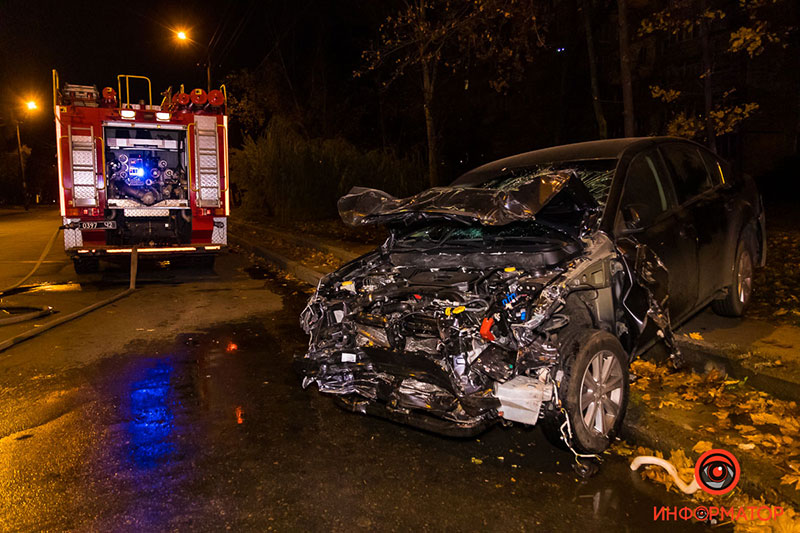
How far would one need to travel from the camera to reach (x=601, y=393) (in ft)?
12.1

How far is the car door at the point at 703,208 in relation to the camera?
16.1 feet

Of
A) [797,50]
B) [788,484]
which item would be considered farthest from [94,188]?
[797,50]

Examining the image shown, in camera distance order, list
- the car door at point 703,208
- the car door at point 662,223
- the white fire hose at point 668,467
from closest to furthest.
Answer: the white fire hose at point 668,467
the car door at point 662,223
the car door at point 703,208

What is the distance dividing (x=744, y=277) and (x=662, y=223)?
2075mm

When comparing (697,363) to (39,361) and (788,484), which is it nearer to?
(788,484)

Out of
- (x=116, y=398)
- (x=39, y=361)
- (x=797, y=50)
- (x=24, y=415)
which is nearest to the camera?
(x=24, y=415)

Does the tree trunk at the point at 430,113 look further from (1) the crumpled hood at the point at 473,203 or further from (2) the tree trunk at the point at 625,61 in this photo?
(1) the crumpled hood at the point at 473,203

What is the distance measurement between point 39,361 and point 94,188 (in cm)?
548

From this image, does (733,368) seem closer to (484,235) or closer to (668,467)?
(668,467)

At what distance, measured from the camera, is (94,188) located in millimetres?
10609

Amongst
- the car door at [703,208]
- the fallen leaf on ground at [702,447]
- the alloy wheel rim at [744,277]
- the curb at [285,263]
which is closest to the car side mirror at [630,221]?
the car door at [703,208]

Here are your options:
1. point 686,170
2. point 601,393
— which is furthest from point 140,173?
point 601,393

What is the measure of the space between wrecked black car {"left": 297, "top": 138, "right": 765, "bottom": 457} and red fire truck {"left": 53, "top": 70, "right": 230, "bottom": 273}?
24.0 feet

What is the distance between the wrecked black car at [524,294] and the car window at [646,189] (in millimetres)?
15
